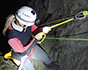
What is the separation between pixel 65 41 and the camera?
8.62 feet

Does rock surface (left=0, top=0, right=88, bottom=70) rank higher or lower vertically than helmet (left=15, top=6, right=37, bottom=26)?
lower

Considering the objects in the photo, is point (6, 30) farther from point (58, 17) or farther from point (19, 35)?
point (58, 17)

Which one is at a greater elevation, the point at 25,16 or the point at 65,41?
the point at 25,16

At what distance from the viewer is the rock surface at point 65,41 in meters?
2.31

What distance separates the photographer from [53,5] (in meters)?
3.26

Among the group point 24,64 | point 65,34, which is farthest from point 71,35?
point 24,64

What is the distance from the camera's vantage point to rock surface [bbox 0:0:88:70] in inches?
91.0

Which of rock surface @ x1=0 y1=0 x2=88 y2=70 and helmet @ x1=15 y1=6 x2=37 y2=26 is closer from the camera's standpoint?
helmet @ x1=15 y1=6 x2=37 y2=26

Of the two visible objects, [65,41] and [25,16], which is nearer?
[25,16]

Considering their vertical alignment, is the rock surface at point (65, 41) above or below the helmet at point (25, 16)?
below

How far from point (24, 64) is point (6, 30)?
900mm

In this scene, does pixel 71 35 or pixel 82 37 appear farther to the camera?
pixel 71 35

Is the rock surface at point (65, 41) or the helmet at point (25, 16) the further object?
the rock surface at point (65, 41)

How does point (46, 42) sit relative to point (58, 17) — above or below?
below
